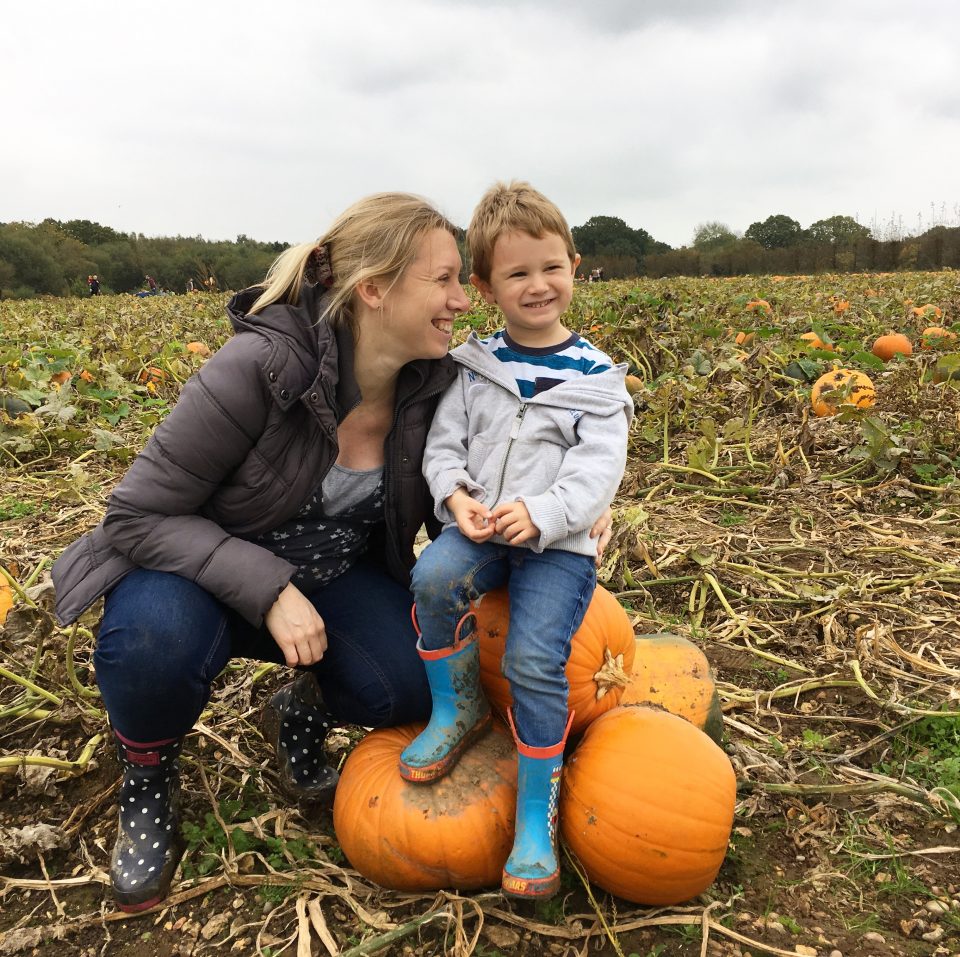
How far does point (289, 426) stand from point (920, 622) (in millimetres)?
2172

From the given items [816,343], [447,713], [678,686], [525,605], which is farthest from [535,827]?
[816,343]

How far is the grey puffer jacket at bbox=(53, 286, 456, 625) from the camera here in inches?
75.2

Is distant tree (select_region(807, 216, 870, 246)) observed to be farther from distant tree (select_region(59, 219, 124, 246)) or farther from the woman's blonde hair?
the woman's blonde hair

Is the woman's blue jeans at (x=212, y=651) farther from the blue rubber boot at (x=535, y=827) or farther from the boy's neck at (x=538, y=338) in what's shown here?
the boy's neck at (x=538, y=338)

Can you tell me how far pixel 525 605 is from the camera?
1824mm

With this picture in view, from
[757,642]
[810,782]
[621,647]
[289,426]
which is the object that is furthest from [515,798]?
[757,642]

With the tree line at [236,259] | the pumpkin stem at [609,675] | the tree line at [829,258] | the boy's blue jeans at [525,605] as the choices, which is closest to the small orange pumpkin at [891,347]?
the pumpkin stem at [609,675]

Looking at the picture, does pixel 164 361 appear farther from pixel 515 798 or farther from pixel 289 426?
pixel 515 798

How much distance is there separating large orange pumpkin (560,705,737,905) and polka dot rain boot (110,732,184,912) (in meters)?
0.92

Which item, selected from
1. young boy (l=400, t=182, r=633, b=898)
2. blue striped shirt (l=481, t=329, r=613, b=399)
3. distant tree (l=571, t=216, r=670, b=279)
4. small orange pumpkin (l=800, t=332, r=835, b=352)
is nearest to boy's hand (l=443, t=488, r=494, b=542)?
young boy (l=400, t=182, r=633, b=898)

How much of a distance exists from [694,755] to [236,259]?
106 ft

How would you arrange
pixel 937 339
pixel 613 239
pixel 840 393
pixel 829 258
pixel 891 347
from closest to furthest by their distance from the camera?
pixel 840 393
pixel 937 339
pixel 891 347
pixel 829 258
pixel 613 239

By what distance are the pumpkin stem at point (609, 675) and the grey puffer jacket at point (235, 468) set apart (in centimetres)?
78

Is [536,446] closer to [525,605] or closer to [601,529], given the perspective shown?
[601,529]
